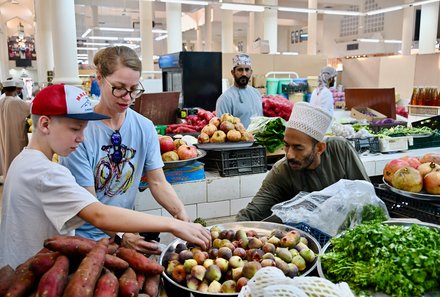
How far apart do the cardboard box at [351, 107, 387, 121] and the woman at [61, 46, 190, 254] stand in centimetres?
365

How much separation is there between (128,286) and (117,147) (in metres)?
1.07

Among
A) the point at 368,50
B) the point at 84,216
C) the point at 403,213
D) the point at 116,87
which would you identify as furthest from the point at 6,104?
the point at 368,50

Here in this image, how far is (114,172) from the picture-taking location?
210 centimetres

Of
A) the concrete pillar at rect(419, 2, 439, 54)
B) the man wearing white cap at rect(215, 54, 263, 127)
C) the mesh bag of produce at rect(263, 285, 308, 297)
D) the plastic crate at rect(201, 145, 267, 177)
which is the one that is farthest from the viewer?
the concrete pillar at rect(419, 2, 439, 54)

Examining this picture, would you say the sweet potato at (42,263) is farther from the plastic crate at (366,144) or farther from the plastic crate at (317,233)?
the plastic crate at (366,144)

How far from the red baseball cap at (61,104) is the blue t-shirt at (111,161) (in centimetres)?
40

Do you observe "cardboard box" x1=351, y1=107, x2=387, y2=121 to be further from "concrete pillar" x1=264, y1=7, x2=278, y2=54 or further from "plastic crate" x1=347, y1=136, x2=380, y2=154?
"concrete pillar" x1=264, y1=7, x2=278, y2=54

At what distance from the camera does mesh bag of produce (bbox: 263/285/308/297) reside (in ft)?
3.15

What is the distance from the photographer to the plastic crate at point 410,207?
6.64 feet

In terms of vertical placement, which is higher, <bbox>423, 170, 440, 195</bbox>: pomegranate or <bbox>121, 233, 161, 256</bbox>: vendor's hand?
<bbox>423, 170, 440, 195</bbox>: pomegranate

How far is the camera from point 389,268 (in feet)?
4.20

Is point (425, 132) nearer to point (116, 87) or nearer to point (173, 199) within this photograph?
point (173, 199)

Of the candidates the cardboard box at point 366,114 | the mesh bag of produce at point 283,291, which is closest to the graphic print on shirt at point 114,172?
the mesh bag of produce at point 283,291

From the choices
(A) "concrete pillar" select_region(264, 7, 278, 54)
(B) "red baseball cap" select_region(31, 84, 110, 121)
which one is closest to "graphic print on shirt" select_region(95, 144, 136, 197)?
(B) "red baseball cap" select_region(31, 84, 110, 121)
